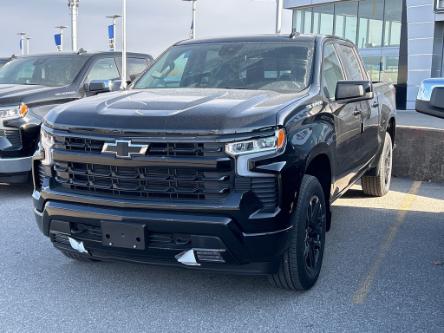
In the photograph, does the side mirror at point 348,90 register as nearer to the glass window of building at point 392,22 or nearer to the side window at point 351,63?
the side window at point 351,63

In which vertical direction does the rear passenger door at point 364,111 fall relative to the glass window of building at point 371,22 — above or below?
below

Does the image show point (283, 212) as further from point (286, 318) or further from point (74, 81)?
point (74, 81)

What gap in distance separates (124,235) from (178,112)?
832 mm

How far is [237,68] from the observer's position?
471 centimetres

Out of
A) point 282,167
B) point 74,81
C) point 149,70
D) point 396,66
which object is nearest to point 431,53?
point 396,66

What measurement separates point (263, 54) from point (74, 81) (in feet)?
12.3

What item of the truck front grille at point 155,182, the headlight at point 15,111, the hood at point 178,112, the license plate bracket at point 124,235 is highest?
the hood at point 178,112

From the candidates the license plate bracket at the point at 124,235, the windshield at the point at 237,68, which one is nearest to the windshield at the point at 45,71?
the windshield at the point at 237,68

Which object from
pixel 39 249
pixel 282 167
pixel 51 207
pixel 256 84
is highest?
pixel 256 84

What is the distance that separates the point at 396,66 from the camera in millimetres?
24078

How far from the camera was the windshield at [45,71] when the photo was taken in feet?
25.7

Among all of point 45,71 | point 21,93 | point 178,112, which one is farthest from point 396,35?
point 178,112

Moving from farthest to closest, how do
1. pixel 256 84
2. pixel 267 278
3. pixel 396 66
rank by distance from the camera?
Result: pixel 396 66
pixel 256 84
pixel 267 278

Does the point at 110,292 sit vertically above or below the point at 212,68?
below
